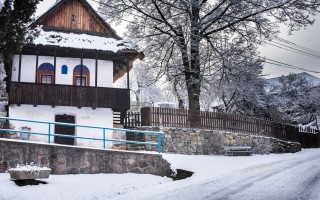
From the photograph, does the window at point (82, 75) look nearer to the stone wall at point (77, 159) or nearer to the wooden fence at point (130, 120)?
the wooden fence at point (130, 120)

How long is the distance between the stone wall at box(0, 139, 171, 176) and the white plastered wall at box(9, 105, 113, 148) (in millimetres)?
6659

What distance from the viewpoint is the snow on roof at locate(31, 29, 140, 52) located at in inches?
728

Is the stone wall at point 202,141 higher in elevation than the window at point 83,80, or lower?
lower

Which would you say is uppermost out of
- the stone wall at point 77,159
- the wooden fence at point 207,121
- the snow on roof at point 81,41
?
the snow on roof at point 81,41

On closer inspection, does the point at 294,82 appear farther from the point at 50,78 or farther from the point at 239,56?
the point at 50,78

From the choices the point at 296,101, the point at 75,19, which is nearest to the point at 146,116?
the point at 75,19

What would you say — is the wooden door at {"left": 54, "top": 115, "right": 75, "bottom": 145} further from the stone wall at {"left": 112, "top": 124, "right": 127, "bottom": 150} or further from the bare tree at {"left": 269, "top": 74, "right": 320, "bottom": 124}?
the bare tree at {"left": 269, "top": 74, "right": 320, "bottom": 124}

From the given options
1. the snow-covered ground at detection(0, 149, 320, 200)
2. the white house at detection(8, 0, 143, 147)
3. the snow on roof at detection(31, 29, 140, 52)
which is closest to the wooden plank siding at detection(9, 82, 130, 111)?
the white house at detection(8, 0, 143, 147)

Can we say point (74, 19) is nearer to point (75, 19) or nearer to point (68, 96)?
point (75, 19)

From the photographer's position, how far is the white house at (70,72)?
18.3m

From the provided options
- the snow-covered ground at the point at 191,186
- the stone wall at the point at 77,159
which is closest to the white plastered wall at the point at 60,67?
the stone wall at the point at 77,159

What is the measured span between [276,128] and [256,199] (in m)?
16.0

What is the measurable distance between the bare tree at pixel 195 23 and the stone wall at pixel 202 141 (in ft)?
10.1

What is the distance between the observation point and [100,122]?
19.7m
